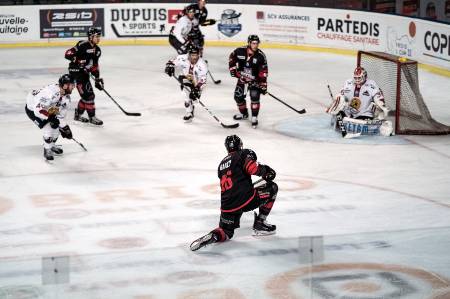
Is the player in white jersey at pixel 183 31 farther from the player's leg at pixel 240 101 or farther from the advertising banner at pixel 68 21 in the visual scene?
the advertising banner at pixel 68 21

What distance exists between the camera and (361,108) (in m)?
13.5

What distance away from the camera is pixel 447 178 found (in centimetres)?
1126

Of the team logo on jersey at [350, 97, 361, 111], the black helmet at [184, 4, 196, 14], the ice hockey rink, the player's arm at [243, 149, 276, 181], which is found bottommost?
the ice hockey rink

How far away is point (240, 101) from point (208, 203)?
4.38 meters

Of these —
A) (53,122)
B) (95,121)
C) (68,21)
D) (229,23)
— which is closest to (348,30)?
(229,23)

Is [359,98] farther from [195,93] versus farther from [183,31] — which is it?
[183,31]

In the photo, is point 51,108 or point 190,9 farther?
point 190,9

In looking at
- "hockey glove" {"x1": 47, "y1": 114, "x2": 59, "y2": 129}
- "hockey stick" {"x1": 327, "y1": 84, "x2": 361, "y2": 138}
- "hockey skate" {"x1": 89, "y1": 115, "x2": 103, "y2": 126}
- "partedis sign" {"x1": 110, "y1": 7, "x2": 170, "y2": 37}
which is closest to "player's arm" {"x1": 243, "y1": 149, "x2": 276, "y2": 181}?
"hockey glove" {"x1": 47, "y1": 114, "x2": 59, "y2": 129}

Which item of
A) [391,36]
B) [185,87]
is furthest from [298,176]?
[391,36]

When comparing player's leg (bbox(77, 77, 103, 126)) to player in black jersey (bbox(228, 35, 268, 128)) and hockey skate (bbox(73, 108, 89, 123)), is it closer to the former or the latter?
hockey skate (bbox(73, 108, 89, 123))

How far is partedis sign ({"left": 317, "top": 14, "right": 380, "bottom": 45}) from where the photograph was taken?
19953mm

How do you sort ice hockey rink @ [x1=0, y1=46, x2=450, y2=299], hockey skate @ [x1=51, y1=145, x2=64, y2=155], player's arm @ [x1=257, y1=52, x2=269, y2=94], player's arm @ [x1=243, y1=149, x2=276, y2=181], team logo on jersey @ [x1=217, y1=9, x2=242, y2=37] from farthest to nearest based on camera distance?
team logo on jersey @ [x1=217, y1=9, x2=242, y2=37] → player's arm @ [x1=257, y1=52, x2=269, y2=94] → hockey skate @ [x1=51, y1=145, x2=64, y2=155] → player's arm @ [x1=243, y1=149, x2=276, y2=181] → ice hockey rink @ [x1=0, y1=46, x2=450, y2=299]

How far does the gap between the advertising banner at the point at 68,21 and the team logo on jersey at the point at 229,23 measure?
8.45 feet

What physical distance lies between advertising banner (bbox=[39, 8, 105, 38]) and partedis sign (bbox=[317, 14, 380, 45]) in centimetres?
481
